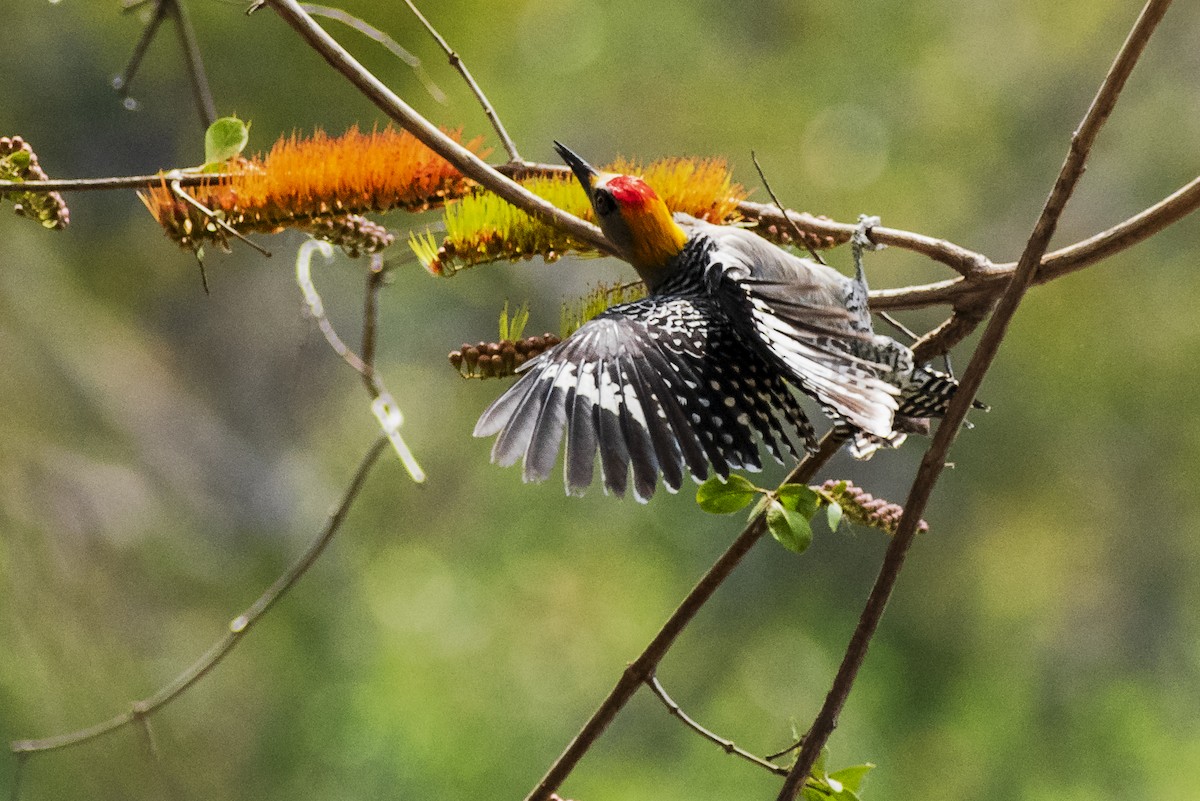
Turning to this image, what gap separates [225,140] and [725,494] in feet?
1.12

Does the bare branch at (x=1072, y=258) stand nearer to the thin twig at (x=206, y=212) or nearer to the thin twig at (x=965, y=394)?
the thin twig at (x=965, y=394)

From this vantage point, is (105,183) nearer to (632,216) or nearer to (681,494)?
(632,216)

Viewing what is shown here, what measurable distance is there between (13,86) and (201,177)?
140cm

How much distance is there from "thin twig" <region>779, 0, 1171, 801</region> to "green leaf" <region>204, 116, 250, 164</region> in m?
0.41

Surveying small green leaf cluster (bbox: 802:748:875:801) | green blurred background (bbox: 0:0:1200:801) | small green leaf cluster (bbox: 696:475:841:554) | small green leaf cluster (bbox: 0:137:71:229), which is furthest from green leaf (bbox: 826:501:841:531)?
green blurred background (bbox: 0:0:1200:801)

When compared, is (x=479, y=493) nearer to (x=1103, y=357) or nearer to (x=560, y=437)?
(x=1103, y=357)

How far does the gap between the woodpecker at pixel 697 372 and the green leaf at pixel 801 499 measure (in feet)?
0.12

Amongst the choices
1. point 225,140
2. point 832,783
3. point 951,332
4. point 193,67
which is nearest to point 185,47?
point 193,67

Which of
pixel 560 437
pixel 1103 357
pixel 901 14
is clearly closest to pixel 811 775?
pixel 560 437

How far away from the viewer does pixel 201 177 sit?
69 centimetres

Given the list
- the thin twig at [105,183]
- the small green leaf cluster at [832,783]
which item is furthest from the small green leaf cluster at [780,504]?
the thin twig at [105,183]

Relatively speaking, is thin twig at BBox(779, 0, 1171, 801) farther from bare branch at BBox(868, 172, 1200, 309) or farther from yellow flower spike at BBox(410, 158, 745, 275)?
yellow flower spike at BBox(410, 158, 745, 275)

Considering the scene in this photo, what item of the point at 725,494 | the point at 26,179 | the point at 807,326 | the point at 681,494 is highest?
the point at 681,494

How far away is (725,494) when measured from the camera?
63cm
